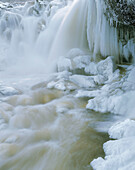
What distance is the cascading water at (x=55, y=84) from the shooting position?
2098 millimetres

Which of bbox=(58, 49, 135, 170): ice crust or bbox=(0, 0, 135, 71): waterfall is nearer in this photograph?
bbox=(58, 49, 135, 170): ice crust

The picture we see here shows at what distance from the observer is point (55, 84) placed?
16.1 ft

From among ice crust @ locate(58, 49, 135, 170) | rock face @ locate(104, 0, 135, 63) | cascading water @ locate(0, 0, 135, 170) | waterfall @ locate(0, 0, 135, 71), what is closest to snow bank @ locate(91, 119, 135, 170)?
ice crust @ locate(58, 49, 135, 170)

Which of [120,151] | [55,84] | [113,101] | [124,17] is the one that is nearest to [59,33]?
[55,84]

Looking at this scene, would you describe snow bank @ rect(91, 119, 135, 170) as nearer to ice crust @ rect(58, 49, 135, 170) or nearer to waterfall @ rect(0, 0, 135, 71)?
ice crust @ rect(58, 49, 135, 170)

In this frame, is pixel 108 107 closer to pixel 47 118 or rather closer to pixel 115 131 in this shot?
pixel 115 131

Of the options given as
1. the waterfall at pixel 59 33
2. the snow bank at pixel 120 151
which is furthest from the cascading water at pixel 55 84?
the snow bank at pixel 120 151

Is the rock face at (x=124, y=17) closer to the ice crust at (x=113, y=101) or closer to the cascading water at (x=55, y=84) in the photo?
the cascading water at (x=55, y=84)

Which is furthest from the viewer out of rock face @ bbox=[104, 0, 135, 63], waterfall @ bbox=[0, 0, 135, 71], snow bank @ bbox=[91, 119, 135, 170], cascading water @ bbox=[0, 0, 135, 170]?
waterfall @ bbox=[0, 0, 135, 71]

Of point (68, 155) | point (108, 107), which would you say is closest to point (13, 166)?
point (68, 155)

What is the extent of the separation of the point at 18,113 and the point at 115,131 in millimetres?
2000

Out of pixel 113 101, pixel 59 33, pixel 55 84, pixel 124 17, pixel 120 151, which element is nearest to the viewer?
pixel 120 151

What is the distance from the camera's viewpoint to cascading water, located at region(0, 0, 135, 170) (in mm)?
2098

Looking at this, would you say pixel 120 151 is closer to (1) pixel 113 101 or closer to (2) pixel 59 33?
(1) pixel 113 101
